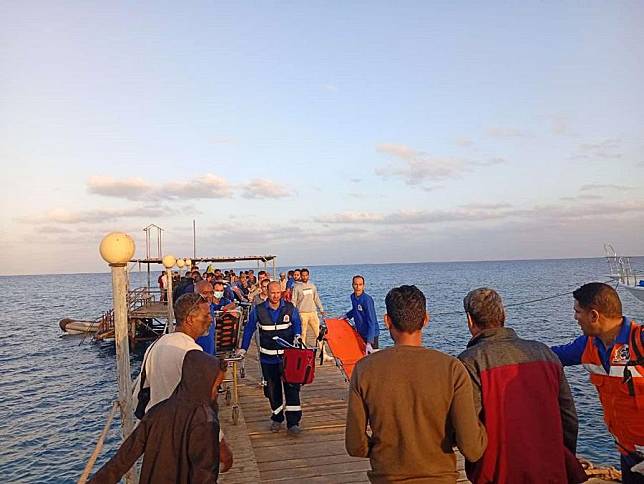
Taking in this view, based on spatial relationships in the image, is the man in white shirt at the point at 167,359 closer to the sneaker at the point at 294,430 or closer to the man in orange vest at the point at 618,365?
the man in orange vest at the point at 618,365

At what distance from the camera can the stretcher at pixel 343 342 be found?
8336 millimetres

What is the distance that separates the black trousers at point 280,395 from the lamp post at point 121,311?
2.53 meters

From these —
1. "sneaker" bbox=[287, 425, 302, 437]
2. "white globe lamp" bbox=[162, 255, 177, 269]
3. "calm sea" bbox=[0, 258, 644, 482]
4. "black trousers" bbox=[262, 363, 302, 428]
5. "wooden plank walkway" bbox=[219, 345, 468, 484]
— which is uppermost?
"white globe lamp" bbox=[162, 255, 177, 269]

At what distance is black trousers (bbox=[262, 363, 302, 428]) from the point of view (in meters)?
6.13

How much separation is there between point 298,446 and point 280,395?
2.48 ft

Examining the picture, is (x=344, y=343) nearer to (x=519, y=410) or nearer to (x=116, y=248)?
(x=116, y=248)

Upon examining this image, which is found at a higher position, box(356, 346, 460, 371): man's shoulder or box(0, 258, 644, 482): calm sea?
box(356, 346, 460, 371): man's shoulder

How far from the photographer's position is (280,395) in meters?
6.31

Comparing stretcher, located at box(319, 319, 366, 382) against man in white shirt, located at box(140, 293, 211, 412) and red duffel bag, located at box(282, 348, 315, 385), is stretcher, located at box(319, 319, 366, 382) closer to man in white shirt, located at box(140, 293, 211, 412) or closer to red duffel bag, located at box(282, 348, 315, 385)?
red duffel bag, located at box(282, 348, 315, 385)

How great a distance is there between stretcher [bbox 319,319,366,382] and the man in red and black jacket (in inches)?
215

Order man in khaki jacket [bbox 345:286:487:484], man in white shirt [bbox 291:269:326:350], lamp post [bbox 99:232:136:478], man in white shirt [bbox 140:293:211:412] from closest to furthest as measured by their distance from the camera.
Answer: man in khaki jacket [bbox 345:286:487:484], man in white shirt [bbox 140:293:211:412], lamp post [bbox 99:232:136:478], man in white shirt [bbox 291:269:326:350]

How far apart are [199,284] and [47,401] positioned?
1480 centimetres

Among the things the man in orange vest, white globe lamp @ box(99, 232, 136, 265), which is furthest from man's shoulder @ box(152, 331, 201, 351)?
the man in orange vest

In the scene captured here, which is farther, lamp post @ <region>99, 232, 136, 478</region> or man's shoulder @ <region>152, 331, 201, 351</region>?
lamp post @ <region>99, 232, 136, 478</region>
